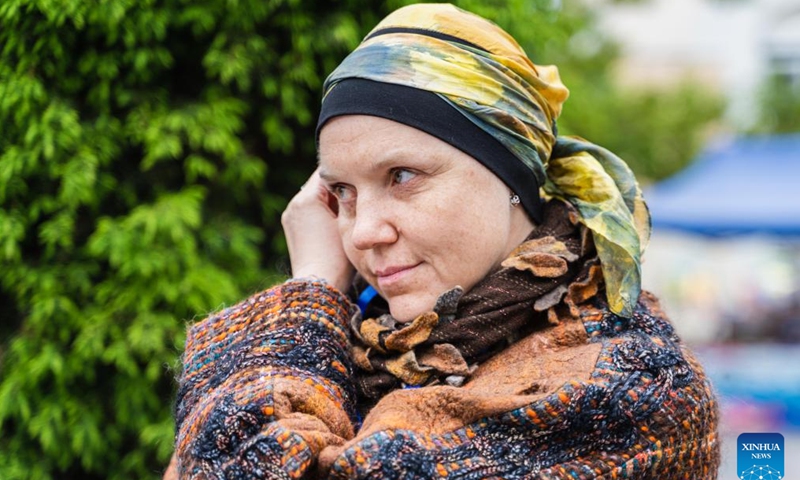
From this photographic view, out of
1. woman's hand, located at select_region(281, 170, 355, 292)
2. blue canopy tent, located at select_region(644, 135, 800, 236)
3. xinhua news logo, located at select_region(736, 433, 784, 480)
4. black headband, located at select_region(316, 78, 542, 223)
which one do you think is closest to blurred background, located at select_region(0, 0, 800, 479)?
xinhua news logo, located at select_region(736, 433, 784, 480)

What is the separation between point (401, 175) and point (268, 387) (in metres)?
0.48

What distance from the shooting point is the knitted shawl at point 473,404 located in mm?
1476

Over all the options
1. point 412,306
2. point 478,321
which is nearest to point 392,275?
point 412,306

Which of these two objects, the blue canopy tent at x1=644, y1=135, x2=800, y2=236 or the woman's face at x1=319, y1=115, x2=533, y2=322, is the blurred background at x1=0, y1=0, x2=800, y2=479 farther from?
the blue canopy tent at x1=644, y1=135, x2=800, y2=236

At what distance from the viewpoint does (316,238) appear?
2025mm

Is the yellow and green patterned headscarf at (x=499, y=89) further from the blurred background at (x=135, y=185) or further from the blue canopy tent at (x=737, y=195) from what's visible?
the blue canopy tent at (x=737, y=195)

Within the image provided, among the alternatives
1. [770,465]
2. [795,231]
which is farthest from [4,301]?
[795,231]

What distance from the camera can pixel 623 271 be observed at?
174 cm

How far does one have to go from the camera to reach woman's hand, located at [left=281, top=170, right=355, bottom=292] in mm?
1954

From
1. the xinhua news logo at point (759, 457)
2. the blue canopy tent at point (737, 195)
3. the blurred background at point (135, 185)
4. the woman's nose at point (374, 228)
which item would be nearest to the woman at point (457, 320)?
the woman's nose at point (374, 228)

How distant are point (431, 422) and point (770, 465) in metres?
0.91

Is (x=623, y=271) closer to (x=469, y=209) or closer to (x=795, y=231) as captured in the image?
(x=469, y=209)

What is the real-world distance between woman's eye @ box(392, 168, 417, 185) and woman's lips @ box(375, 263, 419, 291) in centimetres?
17

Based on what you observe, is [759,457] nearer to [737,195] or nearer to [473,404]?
[473,404]
